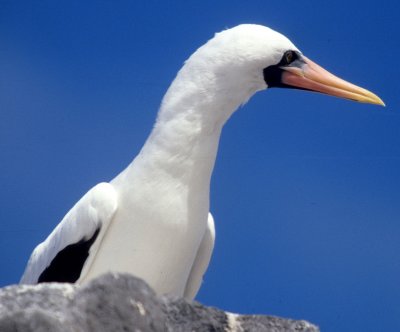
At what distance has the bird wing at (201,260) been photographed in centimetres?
311

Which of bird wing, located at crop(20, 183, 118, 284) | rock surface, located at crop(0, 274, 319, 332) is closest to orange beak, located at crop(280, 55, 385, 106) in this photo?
bird wing, located at crop(20, 183, 118, 284)

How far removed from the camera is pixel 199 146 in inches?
110

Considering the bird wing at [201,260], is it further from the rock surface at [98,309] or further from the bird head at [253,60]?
the rock surface at [98,309]

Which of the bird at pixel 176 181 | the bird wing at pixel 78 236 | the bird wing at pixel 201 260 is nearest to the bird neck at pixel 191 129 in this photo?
the bird at pixel 176 181

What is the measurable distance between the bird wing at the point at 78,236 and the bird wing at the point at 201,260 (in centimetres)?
44

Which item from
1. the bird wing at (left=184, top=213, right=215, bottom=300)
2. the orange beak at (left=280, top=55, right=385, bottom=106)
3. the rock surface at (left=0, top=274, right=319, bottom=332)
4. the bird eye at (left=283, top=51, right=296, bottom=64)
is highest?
the bird eye at (left=283, top=51, right=296, bottom=64)

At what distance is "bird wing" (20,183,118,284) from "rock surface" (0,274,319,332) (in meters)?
1.68

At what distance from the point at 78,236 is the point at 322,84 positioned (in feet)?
3.49

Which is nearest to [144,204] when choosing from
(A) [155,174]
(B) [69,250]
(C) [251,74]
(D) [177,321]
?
(A) [155,174]

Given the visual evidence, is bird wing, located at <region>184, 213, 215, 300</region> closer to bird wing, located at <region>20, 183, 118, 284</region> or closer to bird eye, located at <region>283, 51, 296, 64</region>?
bird wing, located at <region>20, 183, 118, 284</region>

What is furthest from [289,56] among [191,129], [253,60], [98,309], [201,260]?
[98,309]

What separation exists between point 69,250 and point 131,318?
190cm

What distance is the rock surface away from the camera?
1.04m

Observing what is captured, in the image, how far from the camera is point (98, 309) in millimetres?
1085
